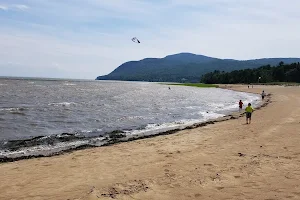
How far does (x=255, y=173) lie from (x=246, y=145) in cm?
505

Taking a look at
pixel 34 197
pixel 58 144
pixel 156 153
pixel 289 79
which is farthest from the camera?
pixel 289 79

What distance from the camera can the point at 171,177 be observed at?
32.2 ft

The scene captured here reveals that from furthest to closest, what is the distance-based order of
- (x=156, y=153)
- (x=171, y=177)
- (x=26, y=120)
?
1. (x=26, y=120)
2. (x=156, y=153)
3. (x=171, y=177)

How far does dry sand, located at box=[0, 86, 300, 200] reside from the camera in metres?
8.44

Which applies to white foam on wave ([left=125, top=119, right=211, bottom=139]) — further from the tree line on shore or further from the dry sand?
the tree line on shore

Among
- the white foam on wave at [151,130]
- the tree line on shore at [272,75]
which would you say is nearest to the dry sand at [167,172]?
the white foam on wave at [151,130]

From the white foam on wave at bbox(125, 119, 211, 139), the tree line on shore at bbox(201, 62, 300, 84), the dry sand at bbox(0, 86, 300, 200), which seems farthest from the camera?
the tree line on shore at bbox(201, 62, 300, 84)

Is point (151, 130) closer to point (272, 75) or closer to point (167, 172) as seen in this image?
point (167, 172)

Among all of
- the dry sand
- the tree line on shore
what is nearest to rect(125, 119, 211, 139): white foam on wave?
the dry sand

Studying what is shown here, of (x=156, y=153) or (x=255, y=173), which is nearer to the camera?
(x=255, y=173)

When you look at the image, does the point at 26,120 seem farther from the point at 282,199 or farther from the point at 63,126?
the point at 282,199

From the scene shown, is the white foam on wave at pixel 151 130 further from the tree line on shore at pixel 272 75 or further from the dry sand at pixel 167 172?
the tree line on shore at pixel 272 75

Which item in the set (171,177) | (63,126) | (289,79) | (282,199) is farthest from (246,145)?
(289,79)

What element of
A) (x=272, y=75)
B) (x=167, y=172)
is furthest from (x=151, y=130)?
(x=272, y=75)
